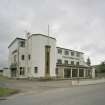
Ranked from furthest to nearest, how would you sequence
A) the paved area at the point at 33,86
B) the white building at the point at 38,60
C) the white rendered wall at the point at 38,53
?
the white building at the point at 38,60
the white rendered wall at the point at 38,53
the paved area at the point at 33,86

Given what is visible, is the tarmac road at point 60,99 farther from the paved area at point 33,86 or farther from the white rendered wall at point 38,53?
the white rendered wall at point 38,53

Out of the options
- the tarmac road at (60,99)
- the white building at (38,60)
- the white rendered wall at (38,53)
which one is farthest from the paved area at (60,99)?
the white building at (38,60)

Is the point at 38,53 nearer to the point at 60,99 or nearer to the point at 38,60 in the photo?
the point at 38,60

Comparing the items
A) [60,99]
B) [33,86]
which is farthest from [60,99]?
[33,86]

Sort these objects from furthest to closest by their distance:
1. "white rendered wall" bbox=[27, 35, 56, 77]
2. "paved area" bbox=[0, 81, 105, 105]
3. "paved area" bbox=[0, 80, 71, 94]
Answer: "white rendered wall" bbox=[27, 35, 56, 77] < "paved area" bbox=[0, 80, 71, 94] < "paved area" bbox=[0, 81, 105, 105]

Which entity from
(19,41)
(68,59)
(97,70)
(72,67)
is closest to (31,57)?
(19,41)

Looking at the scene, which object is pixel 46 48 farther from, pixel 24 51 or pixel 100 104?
→ pixel 100 104

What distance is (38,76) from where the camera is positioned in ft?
132

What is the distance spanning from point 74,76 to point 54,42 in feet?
35.8

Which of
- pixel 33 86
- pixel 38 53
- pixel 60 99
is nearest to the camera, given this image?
pixel 60 99

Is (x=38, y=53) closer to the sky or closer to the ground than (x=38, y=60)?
closer to the sky

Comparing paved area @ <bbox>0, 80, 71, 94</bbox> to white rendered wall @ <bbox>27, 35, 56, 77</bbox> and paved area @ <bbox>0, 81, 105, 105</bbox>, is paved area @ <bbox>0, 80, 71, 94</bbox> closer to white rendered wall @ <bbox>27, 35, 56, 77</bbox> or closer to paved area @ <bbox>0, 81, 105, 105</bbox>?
paved area @ <bbox>0, 81, 105, 105</bbox>

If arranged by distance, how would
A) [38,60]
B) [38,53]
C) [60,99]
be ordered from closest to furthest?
[60,99], [38,60], [38,53]

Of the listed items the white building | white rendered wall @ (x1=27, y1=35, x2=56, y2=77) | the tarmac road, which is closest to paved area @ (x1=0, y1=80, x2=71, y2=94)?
the tarmac road
